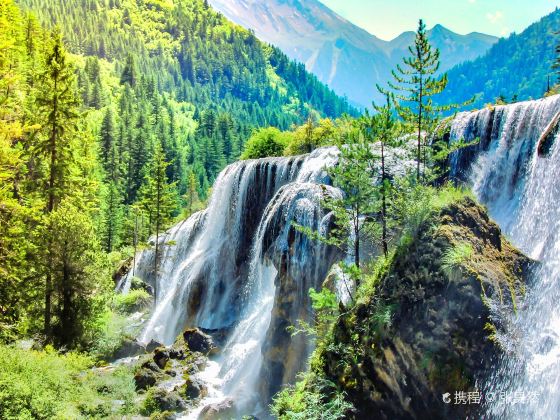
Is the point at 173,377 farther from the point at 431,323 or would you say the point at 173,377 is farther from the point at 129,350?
the point at 431,323

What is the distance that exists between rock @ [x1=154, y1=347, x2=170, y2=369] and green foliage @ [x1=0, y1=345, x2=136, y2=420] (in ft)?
7.61

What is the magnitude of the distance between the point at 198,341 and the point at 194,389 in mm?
6226

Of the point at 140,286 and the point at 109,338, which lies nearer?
the point at 109,338

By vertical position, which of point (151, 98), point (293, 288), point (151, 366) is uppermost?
point (151, 98)

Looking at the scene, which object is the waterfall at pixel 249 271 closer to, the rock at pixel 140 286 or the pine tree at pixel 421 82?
the rock at pixel 140 286

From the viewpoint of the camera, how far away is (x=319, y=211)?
2369cm

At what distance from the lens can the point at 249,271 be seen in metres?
Result: 30.2

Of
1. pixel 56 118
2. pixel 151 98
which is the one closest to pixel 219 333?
pixel 56 118

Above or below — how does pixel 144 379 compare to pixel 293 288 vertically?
below

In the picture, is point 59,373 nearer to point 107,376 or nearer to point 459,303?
point 107,376

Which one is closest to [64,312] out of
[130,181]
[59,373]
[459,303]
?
[59,373]

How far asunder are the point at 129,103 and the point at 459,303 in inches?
4455

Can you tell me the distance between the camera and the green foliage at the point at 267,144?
61.3 meters

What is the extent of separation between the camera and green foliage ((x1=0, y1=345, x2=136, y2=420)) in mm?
13430
